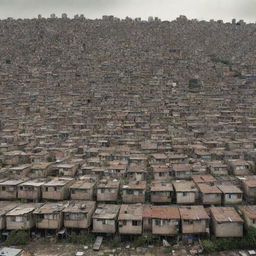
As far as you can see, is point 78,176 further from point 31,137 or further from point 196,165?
point 31,137

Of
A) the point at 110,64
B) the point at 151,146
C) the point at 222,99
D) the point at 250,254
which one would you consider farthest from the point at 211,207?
the point at 110,64

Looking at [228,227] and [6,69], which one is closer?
[228,227]

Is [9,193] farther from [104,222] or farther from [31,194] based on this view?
[104,222]

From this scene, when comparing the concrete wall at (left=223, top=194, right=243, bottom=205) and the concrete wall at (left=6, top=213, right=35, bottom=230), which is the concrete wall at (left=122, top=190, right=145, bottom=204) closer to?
the concrete wall at (left=223, top=194, right=243, bottom=205)

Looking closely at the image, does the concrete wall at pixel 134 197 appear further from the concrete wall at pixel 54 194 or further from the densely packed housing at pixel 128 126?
the concrete wall at pixel 54 194

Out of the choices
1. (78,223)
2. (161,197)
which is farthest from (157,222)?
(78,223)

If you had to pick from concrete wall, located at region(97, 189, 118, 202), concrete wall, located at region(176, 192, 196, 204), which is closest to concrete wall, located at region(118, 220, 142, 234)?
concrete wall, located at region(97, 189, 118, 202)
